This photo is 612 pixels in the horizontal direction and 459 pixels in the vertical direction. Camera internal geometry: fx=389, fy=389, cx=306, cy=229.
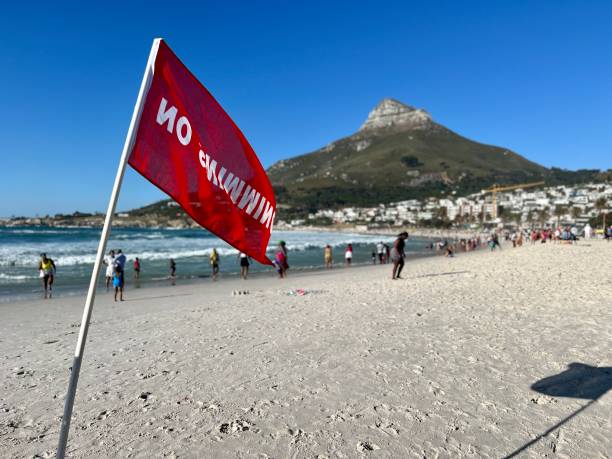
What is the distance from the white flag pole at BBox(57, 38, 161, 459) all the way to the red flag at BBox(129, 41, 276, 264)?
12 cm

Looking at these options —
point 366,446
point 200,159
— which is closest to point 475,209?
point 366,446

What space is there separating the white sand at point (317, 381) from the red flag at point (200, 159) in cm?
184

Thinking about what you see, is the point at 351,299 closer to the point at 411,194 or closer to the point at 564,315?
the point at 564,315

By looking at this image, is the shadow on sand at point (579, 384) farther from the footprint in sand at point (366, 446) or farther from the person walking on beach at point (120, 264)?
the person walking on beach at point (120, 264)

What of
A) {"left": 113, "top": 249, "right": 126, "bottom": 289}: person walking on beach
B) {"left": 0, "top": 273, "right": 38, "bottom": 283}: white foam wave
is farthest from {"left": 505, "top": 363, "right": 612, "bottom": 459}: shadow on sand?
{"left": 0, "top": 273, "right": 38, "bottom": 283}: white foam wave

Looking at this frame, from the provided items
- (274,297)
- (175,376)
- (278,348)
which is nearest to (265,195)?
(175,376)

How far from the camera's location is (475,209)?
156125mm

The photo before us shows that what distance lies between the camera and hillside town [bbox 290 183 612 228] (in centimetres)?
14250

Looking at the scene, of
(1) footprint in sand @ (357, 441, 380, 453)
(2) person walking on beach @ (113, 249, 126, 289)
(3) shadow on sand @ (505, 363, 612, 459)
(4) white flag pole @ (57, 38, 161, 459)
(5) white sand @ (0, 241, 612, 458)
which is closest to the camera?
(4) white flag pole @ (57, 38, 161, 459)

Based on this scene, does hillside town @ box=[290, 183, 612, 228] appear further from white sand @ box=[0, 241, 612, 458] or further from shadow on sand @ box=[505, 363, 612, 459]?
shadow on sand @ box=[505, 363, 612, 459]

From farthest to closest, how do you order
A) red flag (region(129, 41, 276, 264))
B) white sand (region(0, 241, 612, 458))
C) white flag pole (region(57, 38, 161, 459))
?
1. white sand (region(0, 241, 612, 458))
2. red flag (region(129, 41, 276, 264))
3. white flag pole (region(57, 38, 161, 459))

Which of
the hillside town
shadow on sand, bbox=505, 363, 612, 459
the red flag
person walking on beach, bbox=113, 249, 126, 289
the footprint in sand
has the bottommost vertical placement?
the footprint in sand

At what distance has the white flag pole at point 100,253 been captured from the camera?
2141mm

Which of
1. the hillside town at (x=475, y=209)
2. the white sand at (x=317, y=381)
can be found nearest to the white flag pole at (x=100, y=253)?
the white sand at (x=317, y=381)
